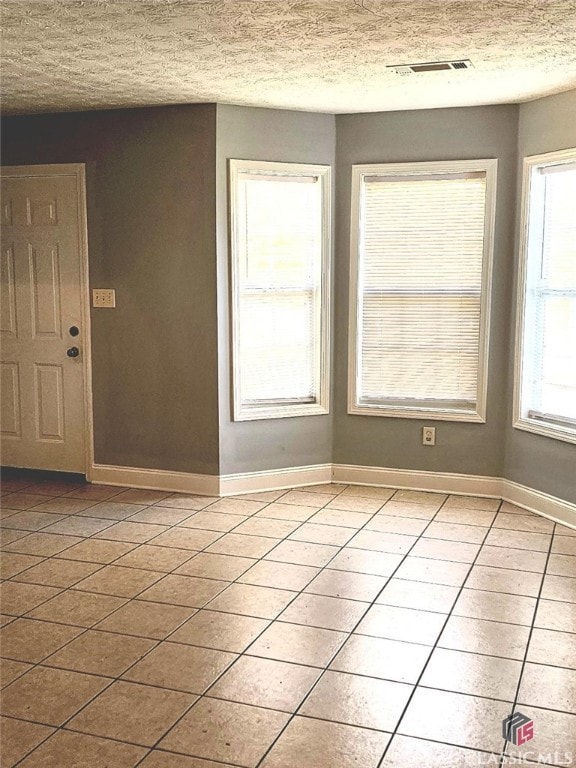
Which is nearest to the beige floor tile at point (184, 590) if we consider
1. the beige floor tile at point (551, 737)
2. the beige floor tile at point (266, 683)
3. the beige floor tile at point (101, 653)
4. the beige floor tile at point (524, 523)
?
the beige floor tile at point (101, 653)

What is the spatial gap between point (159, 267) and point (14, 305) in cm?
112

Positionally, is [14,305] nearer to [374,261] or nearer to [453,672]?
[374,261]

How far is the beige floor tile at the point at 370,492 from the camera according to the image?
505 cm

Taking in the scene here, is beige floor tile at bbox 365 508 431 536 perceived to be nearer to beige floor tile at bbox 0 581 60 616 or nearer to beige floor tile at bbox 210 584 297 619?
beige floor tile at bbox 210 584 297 619

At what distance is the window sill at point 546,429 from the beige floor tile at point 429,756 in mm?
2411

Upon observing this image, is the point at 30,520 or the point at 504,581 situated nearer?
the point at 504,581

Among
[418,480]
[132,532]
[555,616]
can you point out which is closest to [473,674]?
[555,616]

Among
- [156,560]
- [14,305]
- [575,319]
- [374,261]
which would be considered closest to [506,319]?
[575,319]

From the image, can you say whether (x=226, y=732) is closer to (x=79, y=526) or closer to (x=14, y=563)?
(x=14, y=563)

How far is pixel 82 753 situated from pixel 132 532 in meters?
2.01

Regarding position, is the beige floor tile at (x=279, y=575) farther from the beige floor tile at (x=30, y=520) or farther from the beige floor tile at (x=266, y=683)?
the beige floor tile at (x=30, y=520)

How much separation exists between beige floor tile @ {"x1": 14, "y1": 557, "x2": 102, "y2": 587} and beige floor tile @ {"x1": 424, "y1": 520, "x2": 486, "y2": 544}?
5.81 ft

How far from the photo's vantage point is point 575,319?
14.6ft

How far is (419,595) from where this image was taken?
352 cm
